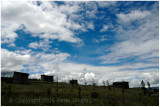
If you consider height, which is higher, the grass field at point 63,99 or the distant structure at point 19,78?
the distant structure at point 19,78

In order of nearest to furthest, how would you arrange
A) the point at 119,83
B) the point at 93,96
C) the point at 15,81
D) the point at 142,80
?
the point at 93,96
the point at 142,80
the point at 15,81
the point at 119,83

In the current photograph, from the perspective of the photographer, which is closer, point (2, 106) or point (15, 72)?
point (2, 106)

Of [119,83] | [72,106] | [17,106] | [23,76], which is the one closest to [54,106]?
[72,106]

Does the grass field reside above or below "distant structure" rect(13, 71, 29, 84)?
below

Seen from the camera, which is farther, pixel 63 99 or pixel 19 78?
pixel 19 78

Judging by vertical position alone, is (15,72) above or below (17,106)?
above

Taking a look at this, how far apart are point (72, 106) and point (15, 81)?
35647mm

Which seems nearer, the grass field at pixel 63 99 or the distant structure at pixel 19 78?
the grass field at pixel 63 99

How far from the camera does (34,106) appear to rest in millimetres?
14328

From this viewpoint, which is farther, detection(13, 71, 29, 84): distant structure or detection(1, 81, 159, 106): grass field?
detection(13, 71, 29, 84): distant structure

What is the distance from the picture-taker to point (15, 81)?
142 ft

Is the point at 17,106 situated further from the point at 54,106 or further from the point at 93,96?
the point at 93,96

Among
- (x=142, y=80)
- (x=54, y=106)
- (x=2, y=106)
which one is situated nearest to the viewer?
(x=2, y=106)

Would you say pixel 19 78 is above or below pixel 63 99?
above
